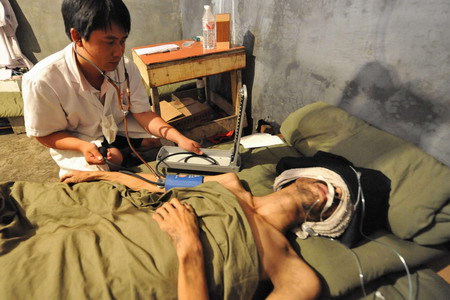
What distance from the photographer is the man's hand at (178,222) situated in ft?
3.28

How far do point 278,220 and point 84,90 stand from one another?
1.22 meters

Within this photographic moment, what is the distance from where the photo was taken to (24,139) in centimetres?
284

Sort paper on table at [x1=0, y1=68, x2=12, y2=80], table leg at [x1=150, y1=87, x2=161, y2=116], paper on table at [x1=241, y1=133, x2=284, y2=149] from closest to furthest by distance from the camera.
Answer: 1. paper on table at [x1=241, y1=133, x2=284, y2=149]
2. table leg at [x1=150, y1=87, x2=161, y2=116]
3. paper on table at [x1=0, y1=68, x2=12, y2=80]

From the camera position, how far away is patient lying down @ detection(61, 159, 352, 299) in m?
0.96

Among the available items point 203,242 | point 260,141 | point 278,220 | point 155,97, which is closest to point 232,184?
point 278,220

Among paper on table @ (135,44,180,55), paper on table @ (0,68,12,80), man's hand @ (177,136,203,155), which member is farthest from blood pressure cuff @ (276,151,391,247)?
paper on table @ (0,68,12,80)

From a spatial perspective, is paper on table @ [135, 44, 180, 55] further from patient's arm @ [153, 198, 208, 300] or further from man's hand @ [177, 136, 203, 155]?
patient's arm @ [153, 198, 208, 300]

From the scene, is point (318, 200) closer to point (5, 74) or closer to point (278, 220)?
point (278, 220)

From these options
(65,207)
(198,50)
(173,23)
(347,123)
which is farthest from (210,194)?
(173,23)

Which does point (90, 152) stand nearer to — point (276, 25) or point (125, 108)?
point (125, 108)

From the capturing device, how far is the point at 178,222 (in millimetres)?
1055

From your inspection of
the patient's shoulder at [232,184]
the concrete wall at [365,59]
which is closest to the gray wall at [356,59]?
the concrete wall at [365,59]

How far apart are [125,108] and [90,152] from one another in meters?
0.41

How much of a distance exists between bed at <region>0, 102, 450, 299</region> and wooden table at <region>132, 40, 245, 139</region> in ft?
3.34
